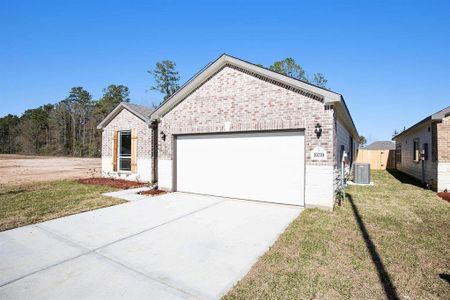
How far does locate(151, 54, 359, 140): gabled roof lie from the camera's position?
24.7ft

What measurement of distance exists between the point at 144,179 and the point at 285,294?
1089cm

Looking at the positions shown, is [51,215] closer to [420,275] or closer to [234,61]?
[234,61]

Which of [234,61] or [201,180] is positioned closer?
[234,61]

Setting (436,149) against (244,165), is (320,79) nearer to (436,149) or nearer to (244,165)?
(436,149)

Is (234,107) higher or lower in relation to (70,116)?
lower

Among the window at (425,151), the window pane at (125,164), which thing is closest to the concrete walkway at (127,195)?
the window pane at (125,164)

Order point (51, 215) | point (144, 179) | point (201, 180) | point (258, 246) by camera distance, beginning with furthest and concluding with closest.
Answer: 1. point (144, 179)
2. point (201, 180)
3. point (51, 215)
4. point (258, 246)

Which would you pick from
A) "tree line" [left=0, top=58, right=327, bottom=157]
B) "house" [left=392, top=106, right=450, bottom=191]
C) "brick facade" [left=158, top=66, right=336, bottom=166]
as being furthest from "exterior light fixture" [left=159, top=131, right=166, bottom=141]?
"tree line" [left=0, top=58, right=327, bottom=157]

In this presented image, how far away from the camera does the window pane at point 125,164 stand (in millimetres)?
13815

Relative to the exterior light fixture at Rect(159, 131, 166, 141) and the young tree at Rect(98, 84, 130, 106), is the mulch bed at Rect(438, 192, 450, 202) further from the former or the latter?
the young tree at Rect(98, 84, 130, 106)

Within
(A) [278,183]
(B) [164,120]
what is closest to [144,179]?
(B) [164,120]

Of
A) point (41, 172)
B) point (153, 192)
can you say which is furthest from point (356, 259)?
point (41, 172)

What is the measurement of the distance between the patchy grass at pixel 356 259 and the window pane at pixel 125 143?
400 inches

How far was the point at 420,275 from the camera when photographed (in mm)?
3781
